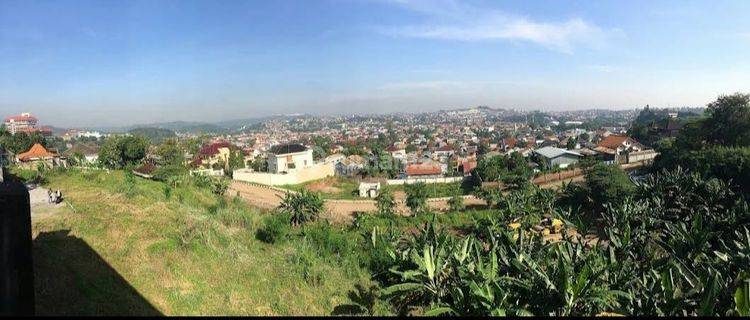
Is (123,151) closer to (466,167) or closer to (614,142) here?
(466,167)

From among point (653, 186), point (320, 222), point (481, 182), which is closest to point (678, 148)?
point (481, 182)

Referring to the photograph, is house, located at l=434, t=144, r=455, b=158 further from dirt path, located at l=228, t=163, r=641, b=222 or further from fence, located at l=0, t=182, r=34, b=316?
fence, located at l=0, t=182, r=34, b=316

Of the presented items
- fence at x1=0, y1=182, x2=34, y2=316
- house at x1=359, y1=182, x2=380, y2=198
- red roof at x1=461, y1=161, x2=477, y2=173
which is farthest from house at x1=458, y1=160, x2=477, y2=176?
fence at x1=0, y1=182, x2=34, y2=316

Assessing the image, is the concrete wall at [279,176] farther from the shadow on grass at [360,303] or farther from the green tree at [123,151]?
the shadow on grass at [360,303]

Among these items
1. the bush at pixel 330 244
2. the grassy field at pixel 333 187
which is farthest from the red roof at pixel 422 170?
the bush at pixel 330 244

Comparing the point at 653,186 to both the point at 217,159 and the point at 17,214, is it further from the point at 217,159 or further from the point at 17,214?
the point at 217,159
